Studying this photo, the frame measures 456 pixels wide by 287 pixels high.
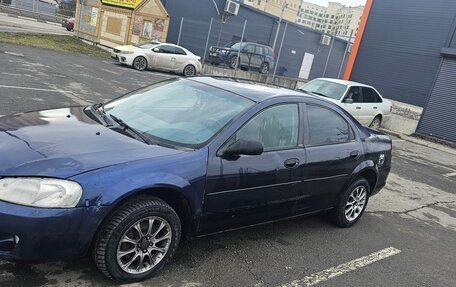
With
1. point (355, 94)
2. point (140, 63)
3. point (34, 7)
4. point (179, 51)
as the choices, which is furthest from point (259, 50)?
point (34, 7)

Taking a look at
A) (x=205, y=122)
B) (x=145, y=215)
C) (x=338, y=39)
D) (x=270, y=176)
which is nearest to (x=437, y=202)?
(x=270, y=176)

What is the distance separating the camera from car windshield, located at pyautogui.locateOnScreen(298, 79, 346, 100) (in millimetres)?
11799

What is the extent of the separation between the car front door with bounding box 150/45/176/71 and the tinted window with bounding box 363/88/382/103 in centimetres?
1047

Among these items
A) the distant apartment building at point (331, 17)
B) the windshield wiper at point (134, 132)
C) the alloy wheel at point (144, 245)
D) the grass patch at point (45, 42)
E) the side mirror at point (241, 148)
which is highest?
the distant apartment building at point (331, 17)

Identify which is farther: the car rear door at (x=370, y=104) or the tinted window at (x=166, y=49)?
the tinted window at (x=166, y=49)

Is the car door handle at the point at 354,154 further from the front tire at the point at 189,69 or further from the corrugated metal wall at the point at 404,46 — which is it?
the front tire at the point at 189,69

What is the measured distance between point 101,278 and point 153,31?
2351cm

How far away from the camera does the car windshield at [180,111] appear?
3.68 metres

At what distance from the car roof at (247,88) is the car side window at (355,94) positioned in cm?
778

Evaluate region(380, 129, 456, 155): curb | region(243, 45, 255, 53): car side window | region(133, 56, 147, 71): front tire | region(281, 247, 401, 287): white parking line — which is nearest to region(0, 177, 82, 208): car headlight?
region(281, 247, 401, 287): white parking line

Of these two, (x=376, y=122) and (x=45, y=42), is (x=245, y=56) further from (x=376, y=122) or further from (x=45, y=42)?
(x=376, y=122)

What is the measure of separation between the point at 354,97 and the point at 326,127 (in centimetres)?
806

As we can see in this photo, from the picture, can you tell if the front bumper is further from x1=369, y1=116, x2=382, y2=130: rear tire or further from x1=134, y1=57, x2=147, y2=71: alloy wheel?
x1=134, y1=57, x2=147, y2=71: alloy wheel

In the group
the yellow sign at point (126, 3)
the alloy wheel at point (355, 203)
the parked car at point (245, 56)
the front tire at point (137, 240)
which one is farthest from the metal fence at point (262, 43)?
the front tire at point (137, 240)
